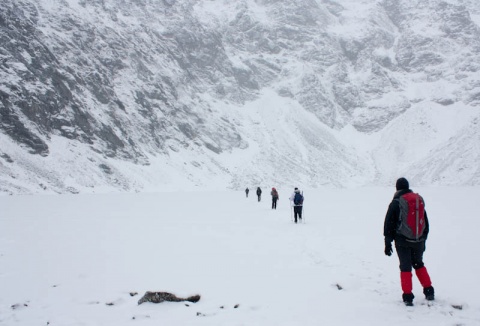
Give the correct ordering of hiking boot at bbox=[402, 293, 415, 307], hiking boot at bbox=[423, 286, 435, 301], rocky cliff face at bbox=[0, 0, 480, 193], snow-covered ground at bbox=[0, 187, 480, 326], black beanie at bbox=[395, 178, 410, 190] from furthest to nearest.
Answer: rocky cliff face at bbox=[0, 0, 480, 193] → black beanie at bbox=[395, 178, 410, 190] → hiking boot at bbox=[423, 286, 435, 301] → hiking boot at bbox=[402, 293, 415, 307] → snow-covered ground at bbox=[0, 187, 480, 326]

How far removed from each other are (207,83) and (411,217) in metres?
129

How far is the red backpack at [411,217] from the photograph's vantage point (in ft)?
21.9

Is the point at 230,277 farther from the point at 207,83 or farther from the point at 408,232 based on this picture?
the point at 207,83

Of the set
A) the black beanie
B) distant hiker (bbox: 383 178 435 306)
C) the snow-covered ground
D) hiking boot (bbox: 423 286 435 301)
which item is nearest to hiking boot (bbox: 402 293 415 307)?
the snow-covered ground

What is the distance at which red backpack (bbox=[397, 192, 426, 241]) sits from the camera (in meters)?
6.68

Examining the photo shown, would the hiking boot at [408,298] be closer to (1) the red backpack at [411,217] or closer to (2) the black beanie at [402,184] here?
(1) the red backpack at [411,217]

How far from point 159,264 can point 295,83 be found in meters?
143

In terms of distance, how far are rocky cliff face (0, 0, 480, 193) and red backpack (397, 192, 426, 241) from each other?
193 ft

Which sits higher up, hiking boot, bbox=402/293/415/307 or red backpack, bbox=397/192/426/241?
red backpack, bbox=397/192/426/241

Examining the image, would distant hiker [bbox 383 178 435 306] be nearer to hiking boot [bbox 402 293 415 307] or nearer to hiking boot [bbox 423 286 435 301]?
hiking boot [bbox 423 286 435 301]

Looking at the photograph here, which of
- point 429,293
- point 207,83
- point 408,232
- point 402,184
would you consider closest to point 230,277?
point 408,232

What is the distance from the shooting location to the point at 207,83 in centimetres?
13200

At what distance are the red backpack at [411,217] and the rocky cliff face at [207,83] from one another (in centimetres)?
5896

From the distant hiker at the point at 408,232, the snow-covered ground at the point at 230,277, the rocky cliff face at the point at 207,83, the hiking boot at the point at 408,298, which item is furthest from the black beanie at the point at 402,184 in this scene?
the rocky cliff face at the point at 207,83
